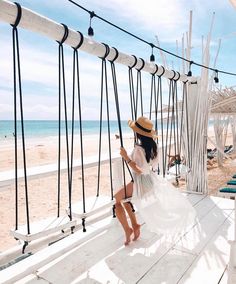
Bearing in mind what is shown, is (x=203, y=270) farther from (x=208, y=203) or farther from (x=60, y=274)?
(x=208, y=203)

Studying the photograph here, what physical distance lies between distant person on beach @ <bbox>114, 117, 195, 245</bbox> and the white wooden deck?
0.16 meters

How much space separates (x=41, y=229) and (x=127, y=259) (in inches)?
25.6

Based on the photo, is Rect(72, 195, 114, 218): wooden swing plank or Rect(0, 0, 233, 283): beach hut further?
Rect(72, 195, 114, 218): wooden swing plank

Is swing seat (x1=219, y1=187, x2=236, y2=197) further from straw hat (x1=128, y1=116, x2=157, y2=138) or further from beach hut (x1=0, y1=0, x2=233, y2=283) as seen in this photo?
straw hat (x1=128, y1=116, x2=157, y2=138)

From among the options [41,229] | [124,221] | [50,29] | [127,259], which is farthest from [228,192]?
[50,29]

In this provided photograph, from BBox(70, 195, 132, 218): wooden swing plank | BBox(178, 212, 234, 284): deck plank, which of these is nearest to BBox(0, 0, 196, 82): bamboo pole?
BBox(70, 195, 132, 218): wooden swing plank

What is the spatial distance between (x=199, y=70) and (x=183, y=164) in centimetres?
119

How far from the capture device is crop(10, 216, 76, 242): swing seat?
1.77 meters

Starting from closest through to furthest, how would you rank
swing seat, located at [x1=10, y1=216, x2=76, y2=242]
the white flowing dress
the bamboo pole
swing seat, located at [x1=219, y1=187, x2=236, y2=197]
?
the bamboo pole < swing seat, located at [x1=10, y1=216, x2=76, y2=242] < the white flowing dress < swing seat, located at [x1=219, y1=187, x2=236, y2=197]

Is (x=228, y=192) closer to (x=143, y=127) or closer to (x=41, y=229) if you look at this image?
(x=143, y=127)

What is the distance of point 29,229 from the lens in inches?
71.0

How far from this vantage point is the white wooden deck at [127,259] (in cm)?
182

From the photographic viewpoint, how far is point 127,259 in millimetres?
2059

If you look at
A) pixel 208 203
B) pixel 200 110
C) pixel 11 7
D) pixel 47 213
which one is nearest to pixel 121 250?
pixel 208 203
